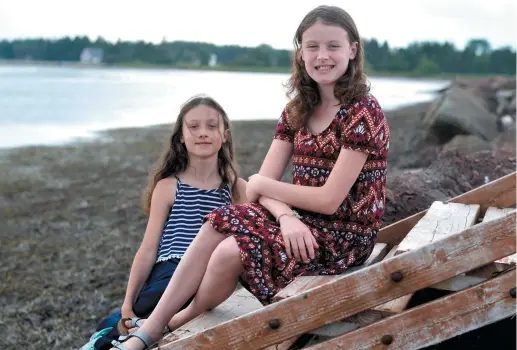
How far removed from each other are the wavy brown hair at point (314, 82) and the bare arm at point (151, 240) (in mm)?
869

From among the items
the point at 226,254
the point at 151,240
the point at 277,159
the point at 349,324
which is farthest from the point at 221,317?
the point at 277,159

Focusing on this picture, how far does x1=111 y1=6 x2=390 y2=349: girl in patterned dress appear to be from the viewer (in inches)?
129

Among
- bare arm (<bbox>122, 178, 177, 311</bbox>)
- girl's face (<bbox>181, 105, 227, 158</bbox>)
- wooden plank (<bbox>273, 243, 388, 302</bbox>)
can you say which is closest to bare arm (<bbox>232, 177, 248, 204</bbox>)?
girl's face (<bbox>181, 105, 227, 158</bbox>)

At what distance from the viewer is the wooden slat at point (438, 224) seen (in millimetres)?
3475

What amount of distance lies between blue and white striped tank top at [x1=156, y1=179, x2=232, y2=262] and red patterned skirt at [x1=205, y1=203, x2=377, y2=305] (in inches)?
25.9

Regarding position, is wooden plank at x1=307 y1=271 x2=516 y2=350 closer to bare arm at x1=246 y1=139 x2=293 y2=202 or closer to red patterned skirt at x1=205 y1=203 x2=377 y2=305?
red patterned skirt at x1=205 y1=203 x2=377 y2=305

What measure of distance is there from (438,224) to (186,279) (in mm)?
1455

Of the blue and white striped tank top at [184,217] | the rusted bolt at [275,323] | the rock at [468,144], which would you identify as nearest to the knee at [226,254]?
the rusted bolt at [275,323]

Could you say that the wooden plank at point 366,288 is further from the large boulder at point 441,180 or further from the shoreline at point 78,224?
the large boulder at point 441,180

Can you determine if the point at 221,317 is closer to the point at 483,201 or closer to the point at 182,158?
the point at 182,158

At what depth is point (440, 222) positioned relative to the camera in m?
4.02

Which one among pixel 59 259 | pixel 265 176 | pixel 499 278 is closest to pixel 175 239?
pixel 265 176

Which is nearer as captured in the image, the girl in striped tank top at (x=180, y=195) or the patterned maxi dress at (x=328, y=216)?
the patterned maxi dress at (x=328, y=216)

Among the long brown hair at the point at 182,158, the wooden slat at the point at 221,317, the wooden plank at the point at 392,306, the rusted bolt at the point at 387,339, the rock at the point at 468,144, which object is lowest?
the rock at the point at 468,144
